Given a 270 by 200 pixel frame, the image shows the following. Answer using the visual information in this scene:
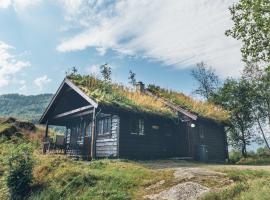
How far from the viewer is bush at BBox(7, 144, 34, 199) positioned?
11.2 m

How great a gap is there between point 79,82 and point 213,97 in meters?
18.0

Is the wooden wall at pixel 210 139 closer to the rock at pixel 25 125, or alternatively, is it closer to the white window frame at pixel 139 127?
the white window frame at pixel 139 127

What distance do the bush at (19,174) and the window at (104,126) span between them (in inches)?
295

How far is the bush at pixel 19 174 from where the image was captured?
36.9 ft

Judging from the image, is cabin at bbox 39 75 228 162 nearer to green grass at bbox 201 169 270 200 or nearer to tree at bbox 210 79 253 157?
tree at bbox 210 79 253 157

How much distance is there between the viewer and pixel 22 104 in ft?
340

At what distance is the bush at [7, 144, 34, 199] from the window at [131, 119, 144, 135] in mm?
8123

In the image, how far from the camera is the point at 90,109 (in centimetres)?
1888

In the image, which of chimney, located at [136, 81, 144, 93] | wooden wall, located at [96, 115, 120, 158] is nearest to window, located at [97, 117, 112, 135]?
wooden wall, located at [96, 115, 120, 158]

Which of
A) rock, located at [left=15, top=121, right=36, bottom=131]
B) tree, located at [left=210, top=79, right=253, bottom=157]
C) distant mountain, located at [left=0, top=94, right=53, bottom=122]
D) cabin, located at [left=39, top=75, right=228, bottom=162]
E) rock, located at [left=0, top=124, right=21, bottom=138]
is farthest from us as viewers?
distant mountain, located at [left=0, top=94, right=53, bottom=122]

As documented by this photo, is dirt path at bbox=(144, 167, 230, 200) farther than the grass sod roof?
No

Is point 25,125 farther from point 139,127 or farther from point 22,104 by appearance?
point 22,104

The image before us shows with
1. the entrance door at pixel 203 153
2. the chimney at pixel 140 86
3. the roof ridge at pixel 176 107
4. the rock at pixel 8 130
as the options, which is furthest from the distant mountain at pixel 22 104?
the entrance door at pixel 203 153

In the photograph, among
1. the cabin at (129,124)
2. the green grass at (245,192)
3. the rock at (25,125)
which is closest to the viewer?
the green grass at (245,192)
